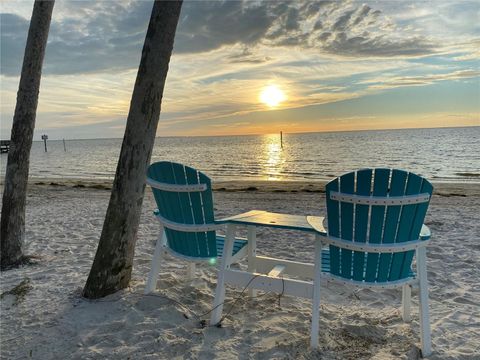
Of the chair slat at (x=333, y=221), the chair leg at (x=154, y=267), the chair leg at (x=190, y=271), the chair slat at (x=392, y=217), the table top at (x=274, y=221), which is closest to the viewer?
the chair slat at (x=392, y=217)

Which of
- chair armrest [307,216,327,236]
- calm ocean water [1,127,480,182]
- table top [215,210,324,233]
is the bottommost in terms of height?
calm ocean water [1,127,480,182]

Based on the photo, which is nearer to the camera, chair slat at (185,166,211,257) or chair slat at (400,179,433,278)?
chair slat at (400,179,433,278)

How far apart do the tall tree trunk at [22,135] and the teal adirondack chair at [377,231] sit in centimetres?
351

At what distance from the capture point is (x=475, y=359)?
8.07 feet

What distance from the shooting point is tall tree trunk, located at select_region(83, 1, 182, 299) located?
10.3 feet

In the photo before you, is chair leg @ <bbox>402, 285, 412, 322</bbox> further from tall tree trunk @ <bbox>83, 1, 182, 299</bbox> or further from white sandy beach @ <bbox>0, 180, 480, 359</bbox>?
tall tree trunk @ <bbox>83, 1, 182, 299</bbox>

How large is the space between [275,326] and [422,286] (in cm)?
112

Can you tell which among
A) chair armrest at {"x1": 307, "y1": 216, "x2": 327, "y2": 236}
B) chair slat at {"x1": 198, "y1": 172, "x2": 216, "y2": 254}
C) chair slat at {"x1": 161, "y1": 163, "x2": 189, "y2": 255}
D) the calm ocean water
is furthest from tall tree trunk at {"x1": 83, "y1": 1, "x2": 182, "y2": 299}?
the calm ocean water

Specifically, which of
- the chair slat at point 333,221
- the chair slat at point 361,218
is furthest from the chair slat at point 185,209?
the chair slat at point 361,218

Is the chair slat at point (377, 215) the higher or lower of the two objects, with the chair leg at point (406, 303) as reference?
higher

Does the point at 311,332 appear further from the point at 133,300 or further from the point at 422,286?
the point at 133,300

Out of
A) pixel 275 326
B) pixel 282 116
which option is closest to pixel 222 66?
pixel 275 326

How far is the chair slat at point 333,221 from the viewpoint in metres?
2.54

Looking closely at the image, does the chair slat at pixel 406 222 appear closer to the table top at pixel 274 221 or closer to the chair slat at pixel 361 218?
the chair slat at pixel 361 218
